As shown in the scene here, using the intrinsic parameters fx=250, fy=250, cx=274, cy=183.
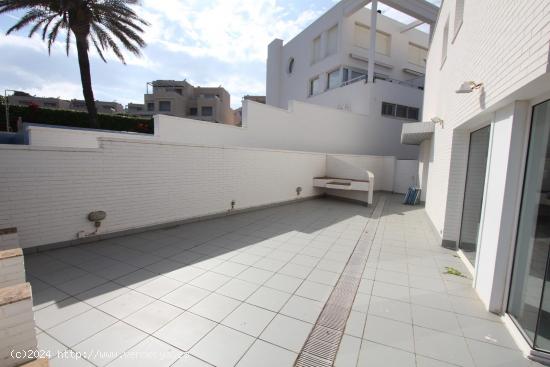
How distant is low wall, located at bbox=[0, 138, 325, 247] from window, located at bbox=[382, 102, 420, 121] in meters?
10.6

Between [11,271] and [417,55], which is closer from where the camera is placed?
[11,271]

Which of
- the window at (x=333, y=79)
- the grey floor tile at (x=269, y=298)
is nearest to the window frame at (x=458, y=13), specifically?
the grey floor tile at (x=269, y=298)

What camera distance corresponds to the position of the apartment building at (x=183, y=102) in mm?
36438

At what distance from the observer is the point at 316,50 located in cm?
1791

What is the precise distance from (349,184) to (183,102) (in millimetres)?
34575

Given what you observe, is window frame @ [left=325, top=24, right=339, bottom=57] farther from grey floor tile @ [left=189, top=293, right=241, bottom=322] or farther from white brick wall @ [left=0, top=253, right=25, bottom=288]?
white brick wall @ [left=0, top=253, right=25, bottom=288]

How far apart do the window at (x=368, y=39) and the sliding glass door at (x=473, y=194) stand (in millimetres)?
14237

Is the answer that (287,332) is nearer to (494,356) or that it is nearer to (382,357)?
(382,357)

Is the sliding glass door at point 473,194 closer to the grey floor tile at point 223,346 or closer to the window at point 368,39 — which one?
the grey floor tile at point 223,346

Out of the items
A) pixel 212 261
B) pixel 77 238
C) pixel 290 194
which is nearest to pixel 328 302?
pixel 212 261

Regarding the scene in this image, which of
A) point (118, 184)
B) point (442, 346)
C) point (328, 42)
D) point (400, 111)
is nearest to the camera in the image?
point (442, 346)

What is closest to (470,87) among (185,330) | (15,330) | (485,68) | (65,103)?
(485,68)

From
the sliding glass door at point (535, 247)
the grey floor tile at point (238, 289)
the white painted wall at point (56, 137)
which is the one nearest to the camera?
the sliding glass door at point (535, 247)

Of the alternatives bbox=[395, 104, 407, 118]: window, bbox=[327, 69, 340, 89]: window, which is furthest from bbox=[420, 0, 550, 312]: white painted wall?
bbox=[327, 69, 340, 89]: window
